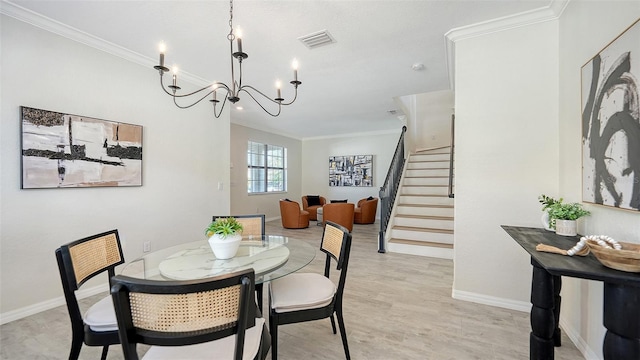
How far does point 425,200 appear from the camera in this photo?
5082 mm

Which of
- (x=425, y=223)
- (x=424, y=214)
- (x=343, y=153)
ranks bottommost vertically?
(x=425, y=223)

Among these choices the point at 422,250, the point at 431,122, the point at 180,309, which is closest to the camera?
the point at 180,309

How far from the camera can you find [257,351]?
1.16 meters

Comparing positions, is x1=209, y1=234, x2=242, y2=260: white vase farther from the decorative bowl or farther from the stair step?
the stair step

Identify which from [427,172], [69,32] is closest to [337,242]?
[69,32]

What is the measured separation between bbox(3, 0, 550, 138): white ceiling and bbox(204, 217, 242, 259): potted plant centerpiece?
1727 mm

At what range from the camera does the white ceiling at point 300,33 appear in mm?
2148

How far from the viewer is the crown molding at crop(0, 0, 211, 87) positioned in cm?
216

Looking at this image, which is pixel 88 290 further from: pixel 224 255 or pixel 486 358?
pixel 486 358

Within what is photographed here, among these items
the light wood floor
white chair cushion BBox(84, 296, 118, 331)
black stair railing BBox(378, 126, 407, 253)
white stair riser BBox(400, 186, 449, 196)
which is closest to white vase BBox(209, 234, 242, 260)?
white chair cushion BBox(84, 296, 118, 331)

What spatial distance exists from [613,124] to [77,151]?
13.4 feet

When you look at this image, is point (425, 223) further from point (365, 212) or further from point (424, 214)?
point (365, 212)

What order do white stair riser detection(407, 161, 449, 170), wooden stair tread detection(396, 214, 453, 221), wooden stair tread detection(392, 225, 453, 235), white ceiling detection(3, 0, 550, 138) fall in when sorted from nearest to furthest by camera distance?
1. white ceiling detection(3, 0, 550, 138)
2. wooden stair tread detection(392, 225, 453, 235)
3. wooden stair tread detection(396, 214, 453, 221)
4. white stair riser detection(407, 161, 449, 170)

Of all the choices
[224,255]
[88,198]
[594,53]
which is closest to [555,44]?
[594,53]
